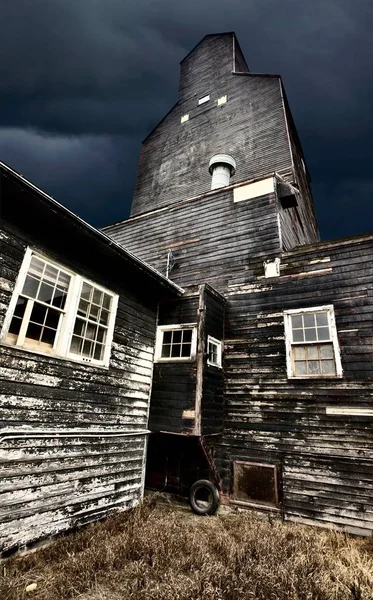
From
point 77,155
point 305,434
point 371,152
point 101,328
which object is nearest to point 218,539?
point 305,434

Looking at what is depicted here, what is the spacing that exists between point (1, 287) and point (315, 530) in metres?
7.66

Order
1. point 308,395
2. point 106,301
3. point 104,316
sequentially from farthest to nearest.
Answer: point 308,395 < point 106,301 < point 104,316

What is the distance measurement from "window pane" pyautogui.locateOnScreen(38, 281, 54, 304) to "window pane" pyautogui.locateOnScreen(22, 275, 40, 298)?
0.10 metres

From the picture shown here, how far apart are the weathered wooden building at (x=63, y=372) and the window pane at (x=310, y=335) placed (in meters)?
4.20

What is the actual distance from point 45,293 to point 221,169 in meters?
11.2

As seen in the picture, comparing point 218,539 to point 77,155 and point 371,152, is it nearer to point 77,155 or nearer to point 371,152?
point 77,155

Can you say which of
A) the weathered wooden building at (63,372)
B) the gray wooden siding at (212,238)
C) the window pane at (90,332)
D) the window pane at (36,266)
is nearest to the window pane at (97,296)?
the weathered wooden building at (63,372)

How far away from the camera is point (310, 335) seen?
777 centimetres

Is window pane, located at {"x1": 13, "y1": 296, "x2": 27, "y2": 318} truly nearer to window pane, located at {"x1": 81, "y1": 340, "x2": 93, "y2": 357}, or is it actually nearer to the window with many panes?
window pane, located at {"x1": 81, "y1": 340, "x2": 93, "y2": 357}

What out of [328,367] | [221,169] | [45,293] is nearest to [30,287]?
[45,293]

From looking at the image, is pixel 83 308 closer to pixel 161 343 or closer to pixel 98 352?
pixel 98 352

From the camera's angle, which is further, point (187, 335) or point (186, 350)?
point (187, 335)

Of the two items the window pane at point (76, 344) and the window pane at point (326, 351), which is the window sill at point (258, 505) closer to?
the window pane at point (326, 351)

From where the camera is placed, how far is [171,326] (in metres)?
8.23
